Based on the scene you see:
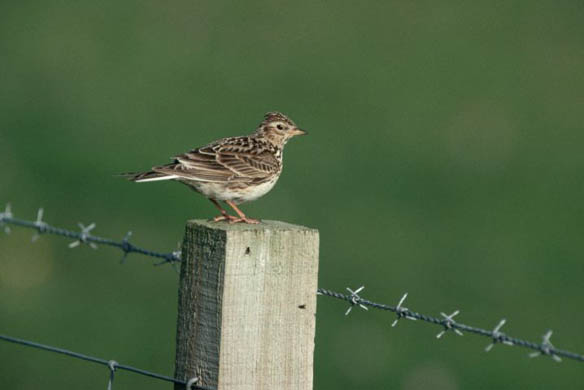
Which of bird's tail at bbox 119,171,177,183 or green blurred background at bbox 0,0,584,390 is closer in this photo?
bird's tail at bbox 119,171,177,183

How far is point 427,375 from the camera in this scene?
1311 cm

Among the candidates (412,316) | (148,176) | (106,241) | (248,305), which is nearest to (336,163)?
(148,176)

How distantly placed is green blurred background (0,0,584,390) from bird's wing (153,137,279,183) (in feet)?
15.1

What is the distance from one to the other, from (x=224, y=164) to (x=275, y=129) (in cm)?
127

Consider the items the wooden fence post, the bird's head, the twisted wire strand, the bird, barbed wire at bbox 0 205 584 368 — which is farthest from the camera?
the bird's head

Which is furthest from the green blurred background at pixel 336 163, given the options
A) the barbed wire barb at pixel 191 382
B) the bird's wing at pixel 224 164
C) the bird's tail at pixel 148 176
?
the barbed wire barb at pixel 191 382

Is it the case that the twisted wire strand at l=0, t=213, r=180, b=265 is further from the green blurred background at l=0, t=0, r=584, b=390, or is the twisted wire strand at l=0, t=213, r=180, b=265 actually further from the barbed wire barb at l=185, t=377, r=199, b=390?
the green blurred background at l=0, t=0, r=584, b=390

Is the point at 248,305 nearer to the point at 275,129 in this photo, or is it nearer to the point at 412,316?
the point at 412,316

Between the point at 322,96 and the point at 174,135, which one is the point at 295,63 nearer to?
the point at 322,96

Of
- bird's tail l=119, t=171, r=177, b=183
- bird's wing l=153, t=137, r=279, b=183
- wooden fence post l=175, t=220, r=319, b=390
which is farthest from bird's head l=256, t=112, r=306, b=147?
wooden fence post l=175, t=220, r=319, b=390

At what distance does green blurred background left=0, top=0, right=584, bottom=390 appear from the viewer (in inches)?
539

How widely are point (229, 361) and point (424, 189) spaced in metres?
13.4

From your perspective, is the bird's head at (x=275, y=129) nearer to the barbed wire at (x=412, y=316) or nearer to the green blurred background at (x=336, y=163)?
the barbed wire at (x=412, y=316)

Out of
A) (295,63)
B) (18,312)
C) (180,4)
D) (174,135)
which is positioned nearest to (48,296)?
(18,312)
